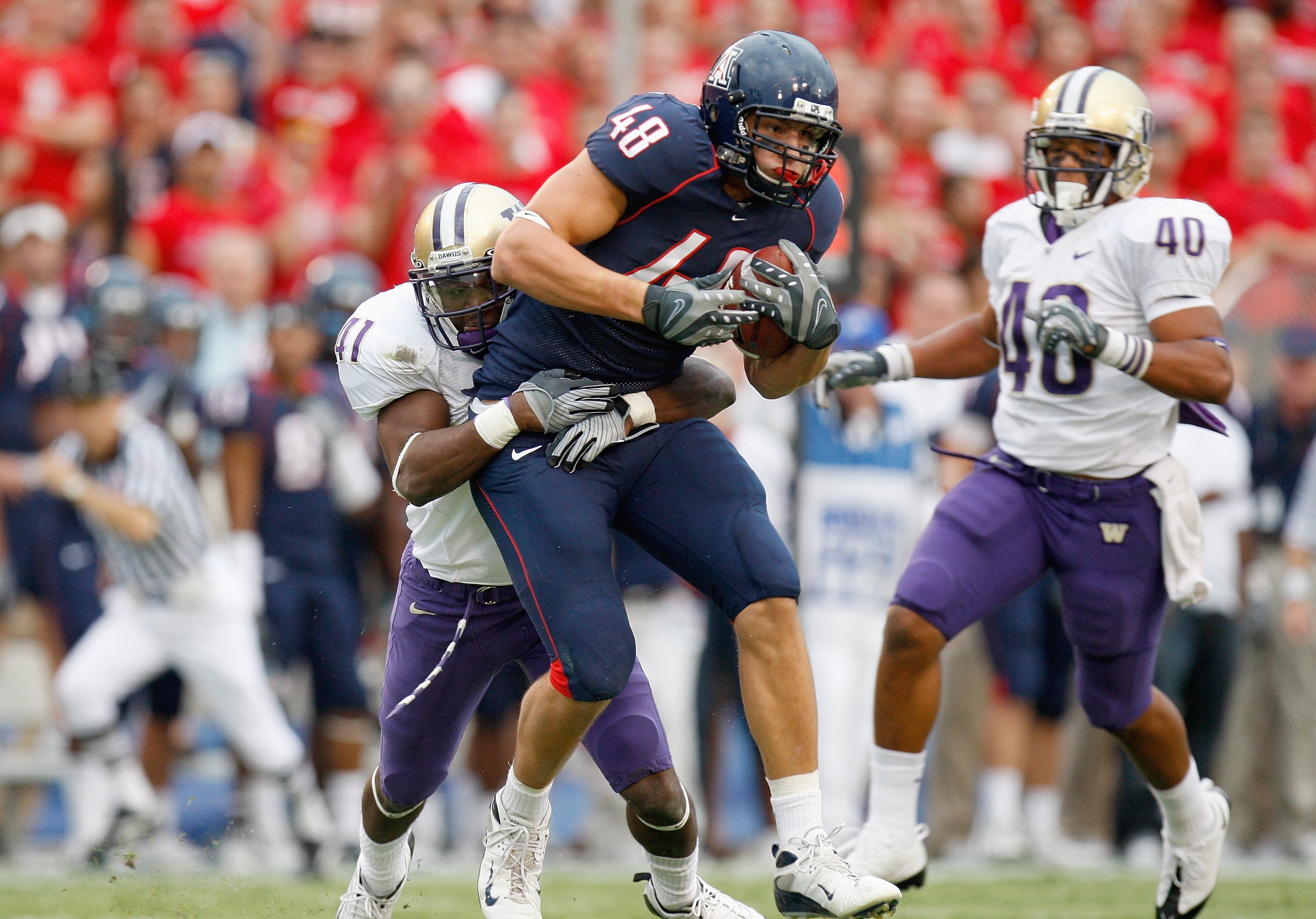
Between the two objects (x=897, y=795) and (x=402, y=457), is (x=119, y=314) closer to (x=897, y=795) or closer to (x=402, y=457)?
(x=402, y=457)

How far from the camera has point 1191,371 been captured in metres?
4.18

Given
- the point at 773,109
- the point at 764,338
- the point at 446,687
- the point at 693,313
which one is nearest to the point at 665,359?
the point at 764,338

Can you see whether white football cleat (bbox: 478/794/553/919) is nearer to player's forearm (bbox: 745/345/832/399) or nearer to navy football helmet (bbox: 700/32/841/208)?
player's forearm (bbox: 745/345/832/399)

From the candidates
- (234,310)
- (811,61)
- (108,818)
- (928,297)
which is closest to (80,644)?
(108,818)

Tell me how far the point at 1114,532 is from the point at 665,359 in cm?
135

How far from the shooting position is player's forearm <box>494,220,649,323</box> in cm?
369

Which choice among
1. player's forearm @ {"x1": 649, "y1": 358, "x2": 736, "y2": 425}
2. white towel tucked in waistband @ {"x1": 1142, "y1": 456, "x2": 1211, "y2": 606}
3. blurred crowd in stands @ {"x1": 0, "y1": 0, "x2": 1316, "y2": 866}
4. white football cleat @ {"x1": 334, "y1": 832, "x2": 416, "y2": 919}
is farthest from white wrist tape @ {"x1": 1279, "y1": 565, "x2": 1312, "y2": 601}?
white football cleat @ {"x1": 334, "y1": 832, "x2": 416, "y2": 919}

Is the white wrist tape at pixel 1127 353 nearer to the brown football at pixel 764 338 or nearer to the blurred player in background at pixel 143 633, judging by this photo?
the brown football at pixel 764 338

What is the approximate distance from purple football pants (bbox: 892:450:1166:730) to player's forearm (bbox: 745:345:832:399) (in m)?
0.73

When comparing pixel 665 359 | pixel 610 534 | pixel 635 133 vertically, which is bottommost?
pixel 610 534

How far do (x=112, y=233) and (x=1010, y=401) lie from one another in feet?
17.2

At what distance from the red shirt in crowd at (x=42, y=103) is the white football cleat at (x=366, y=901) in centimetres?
513

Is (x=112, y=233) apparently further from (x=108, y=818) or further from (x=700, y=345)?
(x=700, y=345)

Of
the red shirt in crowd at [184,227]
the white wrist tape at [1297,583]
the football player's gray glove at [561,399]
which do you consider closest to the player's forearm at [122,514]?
the red shirt in crowd at [184,227]
